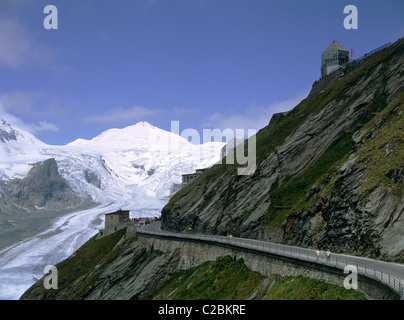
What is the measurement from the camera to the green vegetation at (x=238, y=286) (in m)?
35.3

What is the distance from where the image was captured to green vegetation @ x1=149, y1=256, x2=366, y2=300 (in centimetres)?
3528

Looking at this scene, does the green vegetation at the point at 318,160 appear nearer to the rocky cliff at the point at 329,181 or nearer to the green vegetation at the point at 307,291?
the rocky cliff at the point at 329,181

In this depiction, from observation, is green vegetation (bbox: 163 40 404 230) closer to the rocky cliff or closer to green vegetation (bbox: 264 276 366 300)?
the rocky cliff

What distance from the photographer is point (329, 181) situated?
55.1 metres

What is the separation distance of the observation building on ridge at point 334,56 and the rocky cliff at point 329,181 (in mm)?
19059

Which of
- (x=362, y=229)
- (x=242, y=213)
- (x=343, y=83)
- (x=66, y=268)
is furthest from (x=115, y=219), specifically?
(x=362, y=229)

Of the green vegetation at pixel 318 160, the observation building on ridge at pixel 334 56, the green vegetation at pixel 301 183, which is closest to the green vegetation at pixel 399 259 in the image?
the green vegetation at pixel 318 160

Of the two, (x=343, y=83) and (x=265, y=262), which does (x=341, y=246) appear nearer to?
(x=265, y=262)

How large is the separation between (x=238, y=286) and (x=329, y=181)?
60.8ft

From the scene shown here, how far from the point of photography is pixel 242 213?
69.6 meters

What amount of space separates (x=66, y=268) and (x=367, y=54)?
297 feet

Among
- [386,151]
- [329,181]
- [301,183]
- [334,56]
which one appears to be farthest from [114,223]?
[386,151]

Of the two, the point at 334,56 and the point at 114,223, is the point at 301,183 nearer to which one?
the point at 334,56
